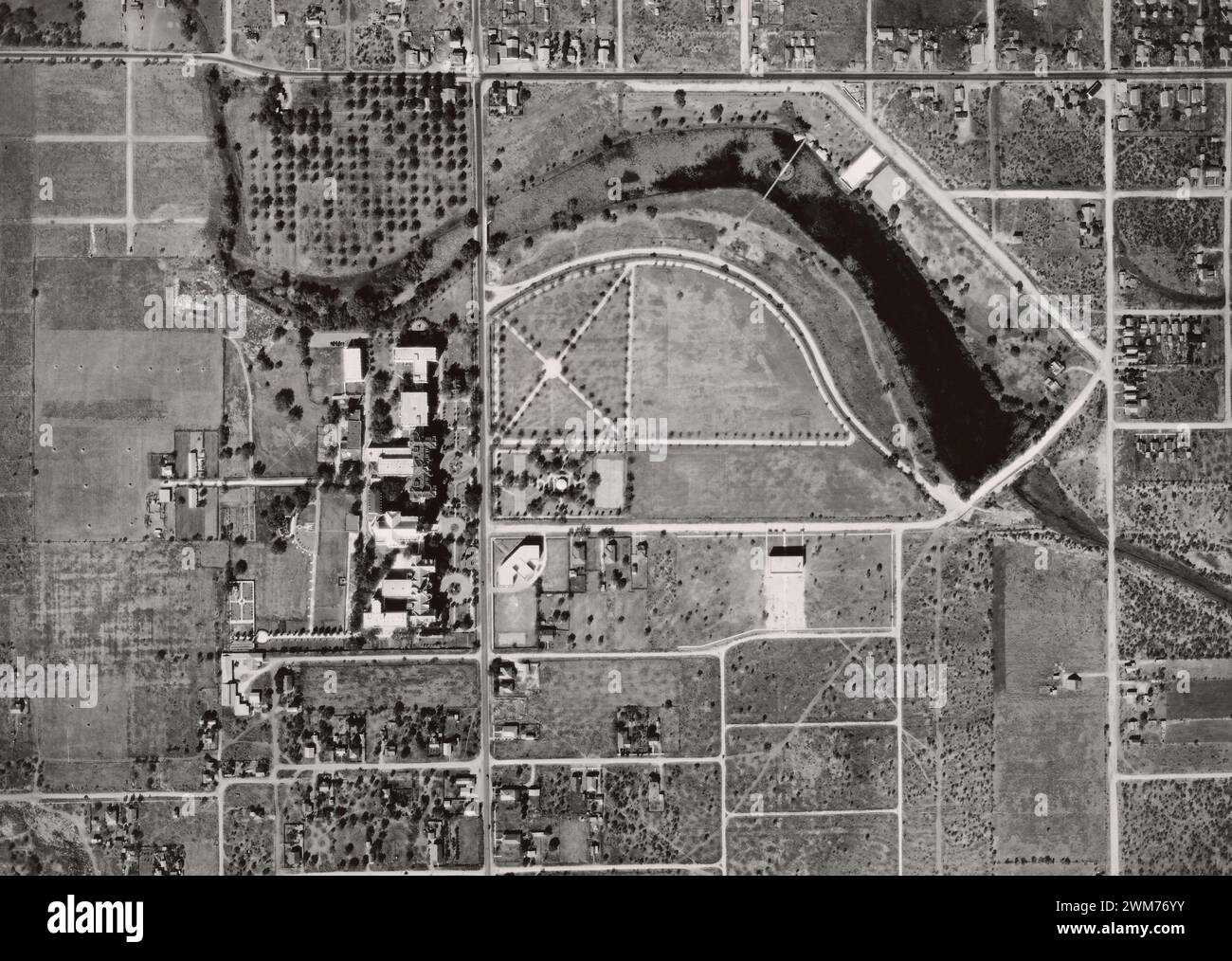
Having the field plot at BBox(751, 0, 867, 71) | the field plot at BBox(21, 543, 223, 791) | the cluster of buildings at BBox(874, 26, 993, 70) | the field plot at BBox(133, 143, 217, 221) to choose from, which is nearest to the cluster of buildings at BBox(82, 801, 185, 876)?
the field plot at BBox(21, 543, 223, 791)

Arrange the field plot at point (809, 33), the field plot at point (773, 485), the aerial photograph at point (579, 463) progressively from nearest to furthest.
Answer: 1. the aerial photograph at point (579, 463)
2. the field plot at point (773, 485)
3. the field plot at point (809, 33)

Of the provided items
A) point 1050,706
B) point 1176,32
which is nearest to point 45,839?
point 1050,706

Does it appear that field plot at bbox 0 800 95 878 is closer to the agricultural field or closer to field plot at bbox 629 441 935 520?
field plot at bbox 629 441 935 520

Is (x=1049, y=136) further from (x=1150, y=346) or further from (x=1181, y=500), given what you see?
(x=1181, y=500)

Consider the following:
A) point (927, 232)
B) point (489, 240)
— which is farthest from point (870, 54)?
point (489, 240)

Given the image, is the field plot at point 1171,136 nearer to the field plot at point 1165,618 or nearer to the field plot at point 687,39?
the field plot at point 1165,618

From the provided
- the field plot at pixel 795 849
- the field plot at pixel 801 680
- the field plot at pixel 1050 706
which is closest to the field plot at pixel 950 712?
the field plot at pixel 1050 706
